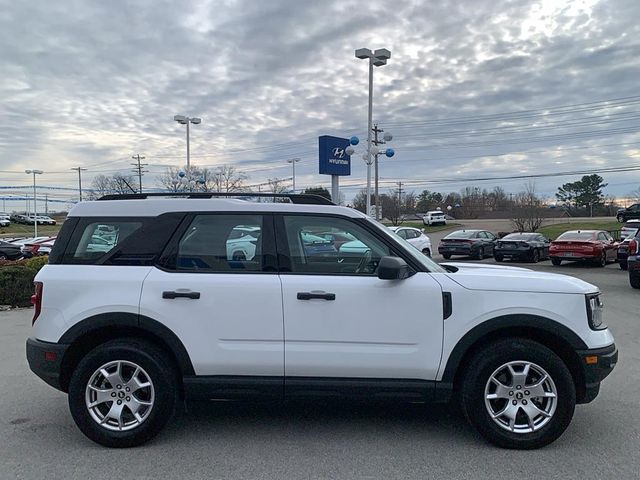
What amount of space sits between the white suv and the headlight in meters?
0.01

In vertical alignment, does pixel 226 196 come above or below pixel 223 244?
above

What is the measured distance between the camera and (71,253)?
4.18 meters

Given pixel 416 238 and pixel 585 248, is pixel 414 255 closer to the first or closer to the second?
pixel 585 248

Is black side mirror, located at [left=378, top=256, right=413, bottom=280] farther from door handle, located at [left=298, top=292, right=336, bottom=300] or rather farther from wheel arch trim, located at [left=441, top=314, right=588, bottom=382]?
wheel arch trim, located at [left=441, top=314, right=588, bottom=382]

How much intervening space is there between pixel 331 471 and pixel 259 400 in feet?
2.54

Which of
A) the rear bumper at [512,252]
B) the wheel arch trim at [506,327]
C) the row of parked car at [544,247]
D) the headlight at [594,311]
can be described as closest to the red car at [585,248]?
the row of parked car at [544,247]

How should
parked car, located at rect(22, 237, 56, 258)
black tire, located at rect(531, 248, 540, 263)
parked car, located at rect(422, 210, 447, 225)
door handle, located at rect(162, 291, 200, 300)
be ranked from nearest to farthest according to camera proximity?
door handle, located at rect(162, 291, 200, 300) < black tire, located at rect(531, 248, 540, 263) < parked car, located at rect(22, 237, 56, 258) < parked car, located at rect(422, 210, 447, 225)

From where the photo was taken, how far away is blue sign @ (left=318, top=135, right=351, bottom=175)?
82.5ft

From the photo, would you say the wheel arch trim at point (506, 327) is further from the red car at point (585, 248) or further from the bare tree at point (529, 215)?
the bare tree at point (529, 215)

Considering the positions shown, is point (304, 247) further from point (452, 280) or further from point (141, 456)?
point (141, 456)

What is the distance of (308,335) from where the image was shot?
3.96 meters

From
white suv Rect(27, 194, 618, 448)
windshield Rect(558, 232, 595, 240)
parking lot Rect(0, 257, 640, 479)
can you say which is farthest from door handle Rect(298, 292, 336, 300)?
windshield Rect(558, 232, 595, 240)

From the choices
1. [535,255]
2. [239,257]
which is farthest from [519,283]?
[535,255]

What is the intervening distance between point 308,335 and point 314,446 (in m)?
0.85
